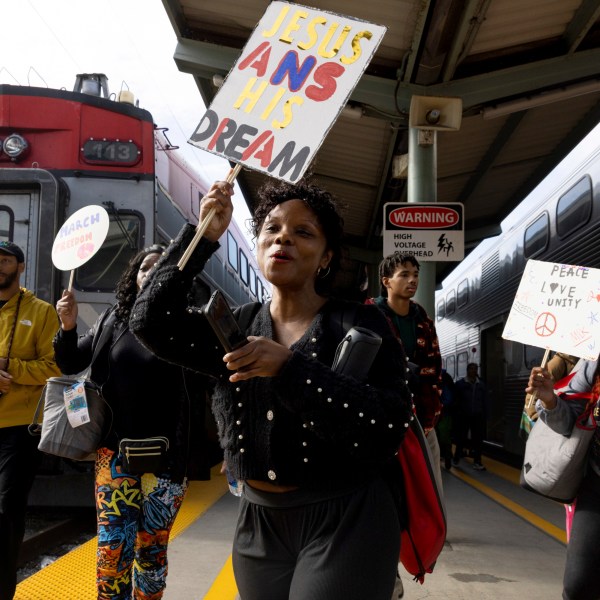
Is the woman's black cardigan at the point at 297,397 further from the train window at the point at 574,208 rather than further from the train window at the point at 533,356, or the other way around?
the train window at the point at 533,356

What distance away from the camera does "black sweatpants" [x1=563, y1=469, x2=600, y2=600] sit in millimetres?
2611

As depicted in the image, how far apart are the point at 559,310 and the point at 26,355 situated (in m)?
2.77

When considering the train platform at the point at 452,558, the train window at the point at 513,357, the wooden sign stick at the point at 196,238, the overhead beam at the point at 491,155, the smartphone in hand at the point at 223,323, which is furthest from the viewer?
the train window at the point at 513,357

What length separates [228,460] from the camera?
5.86 feet

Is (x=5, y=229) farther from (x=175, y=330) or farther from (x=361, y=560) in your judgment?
(x=361, y=560)

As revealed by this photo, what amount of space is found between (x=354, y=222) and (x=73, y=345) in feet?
35.9

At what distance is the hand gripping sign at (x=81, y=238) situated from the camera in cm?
382

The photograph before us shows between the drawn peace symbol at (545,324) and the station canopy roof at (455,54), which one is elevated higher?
the station canopy roof at (455,54)

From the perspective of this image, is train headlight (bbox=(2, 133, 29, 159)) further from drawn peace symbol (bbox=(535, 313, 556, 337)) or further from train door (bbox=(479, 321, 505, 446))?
train door (bbox=(479, 321, 505, 446))

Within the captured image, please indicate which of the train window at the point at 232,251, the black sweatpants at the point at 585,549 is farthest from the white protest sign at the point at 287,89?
the train window at the point at 232,251

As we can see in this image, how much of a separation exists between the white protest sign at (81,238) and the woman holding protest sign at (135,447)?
24.0 inches

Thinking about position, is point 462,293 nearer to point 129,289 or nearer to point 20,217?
point 20,217

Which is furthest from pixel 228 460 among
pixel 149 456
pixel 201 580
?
pixel 201 580

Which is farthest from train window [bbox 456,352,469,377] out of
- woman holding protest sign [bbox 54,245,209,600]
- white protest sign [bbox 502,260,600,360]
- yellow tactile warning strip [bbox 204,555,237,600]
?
woman holding protest sign [bbox 54,245,209,600]
